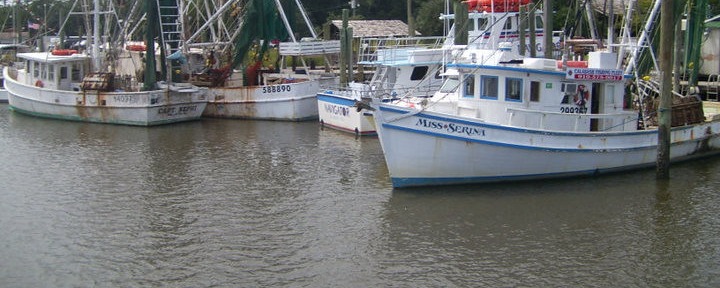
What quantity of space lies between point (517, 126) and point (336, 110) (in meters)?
11.6

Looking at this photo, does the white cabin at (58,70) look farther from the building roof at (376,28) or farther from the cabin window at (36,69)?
the building roof at (376,28)

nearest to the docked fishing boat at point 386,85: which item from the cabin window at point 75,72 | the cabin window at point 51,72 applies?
the cabin window at point 75,72

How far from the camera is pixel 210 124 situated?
3462cm

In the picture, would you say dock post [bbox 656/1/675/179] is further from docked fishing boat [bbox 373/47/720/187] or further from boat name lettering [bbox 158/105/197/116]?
boat name lettering [bbox 158/105/197/116]

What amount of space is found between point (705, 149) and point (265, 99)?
1763 cm

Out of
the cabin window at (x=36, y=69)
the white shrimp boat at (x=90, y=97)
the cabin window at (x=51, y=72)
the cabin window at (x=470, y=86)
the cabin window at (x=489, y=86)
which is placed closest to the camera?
the cabin window at (x=489, y=86)

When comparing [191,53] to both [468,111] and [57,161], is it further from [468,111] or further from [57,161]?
[468,111]

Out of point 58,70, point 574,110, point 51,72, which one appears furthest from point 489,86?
point 51,72

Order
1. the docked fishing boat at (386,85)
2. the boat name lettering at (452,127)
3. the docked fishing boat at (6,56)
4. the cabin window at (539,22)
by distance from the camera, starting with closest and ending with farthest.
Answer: the boat name lettering at (452,127) → the docked fishing boat at (386,85) → the cabin window at (539,22) → the docked fishing boat at (6,56)

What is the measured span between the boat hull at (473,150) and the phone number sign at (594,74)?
1.42 m

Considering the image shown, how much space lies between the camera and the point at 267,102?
3528 cm

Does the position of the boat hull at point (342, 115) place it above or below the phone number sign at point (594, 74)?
below

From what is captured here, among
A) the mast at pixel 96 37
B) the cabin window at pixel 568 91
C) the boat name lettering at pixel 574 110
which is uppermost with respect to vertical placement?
the mast at pixel 96 37

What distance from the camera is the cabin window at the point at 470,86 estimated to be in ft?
71.5
